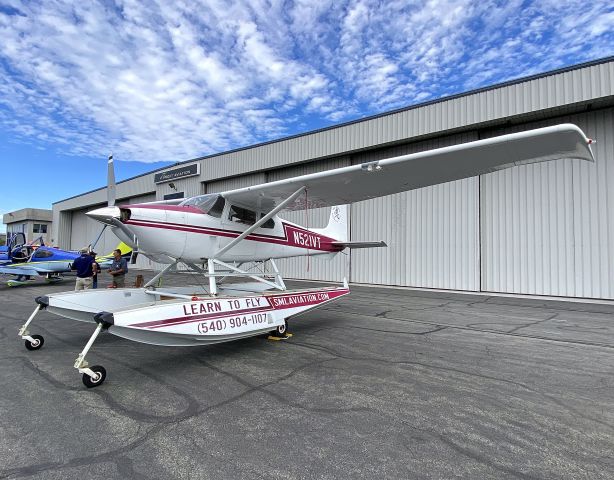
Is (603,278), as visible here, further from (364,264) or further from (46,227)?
(46,227)

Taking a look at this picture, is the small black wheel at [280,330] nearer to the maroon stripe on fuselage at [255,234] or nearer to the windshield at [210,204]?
the maroon stripe on fuselage at [255,234]

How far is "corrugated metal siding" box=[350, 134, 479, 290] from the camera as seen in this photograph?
15227 millimetres

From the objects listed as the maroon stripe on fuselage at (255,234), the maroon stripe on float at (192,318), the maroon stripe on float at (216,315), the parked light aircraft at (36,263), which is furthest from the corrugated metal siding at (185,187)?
the maroon stripe on float at (192,318)

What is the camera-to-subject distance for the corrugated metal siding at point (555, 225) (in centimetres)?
1277

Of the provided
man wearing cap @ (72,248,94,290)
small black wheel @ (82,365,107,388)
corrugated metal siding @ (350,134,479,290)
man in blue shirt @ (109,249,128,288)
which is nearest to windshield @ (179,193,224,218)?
small black wheel @ (82,365,107,388)

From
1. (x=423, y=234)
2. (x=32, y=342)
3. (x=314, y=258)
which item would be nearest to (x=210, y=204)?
(x=32, y=342)

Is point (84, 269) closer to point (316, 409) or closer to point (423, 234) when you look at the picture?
point (316, 409)

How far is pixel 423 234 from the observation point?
1648 centimetres

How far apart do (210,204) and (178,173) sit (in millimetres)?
21994

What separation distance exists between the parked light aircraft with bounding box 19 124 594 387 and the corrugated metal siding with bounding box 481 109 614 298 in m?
9.04

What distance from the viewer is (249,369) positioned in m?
4.98

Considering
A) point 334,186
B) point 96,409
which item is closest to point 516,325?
point 334,186

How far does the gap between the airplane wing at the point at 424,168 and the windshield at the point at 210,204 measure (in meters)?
0.20

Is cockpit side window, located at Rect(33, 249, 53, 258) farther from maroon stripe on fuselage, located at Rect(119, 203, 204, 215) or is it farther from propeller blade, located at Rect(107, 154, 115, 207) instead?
maroon stripe on fuselage, located at Rect(119, 203, 204, 215)
